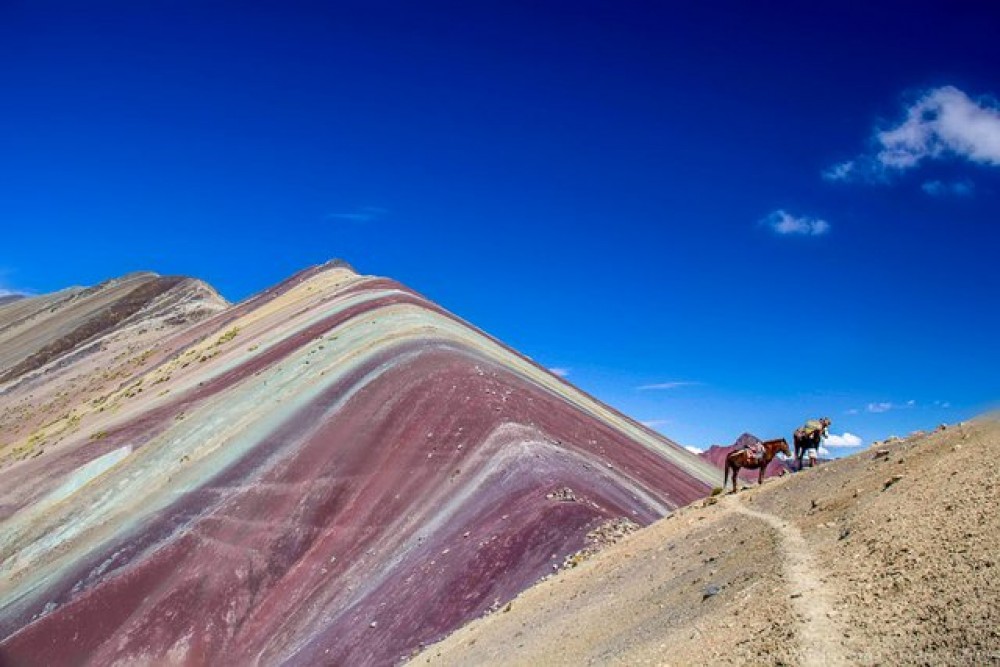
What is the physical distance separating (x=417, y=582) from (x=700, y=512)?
9084 millimetres

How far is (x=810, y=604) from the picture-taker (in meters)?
9.41

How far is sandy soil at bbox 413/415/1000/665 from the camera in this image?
26.7 feet

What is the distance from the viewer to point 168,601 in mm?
26047

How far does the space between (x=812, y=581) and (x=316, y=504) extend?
2167 cm

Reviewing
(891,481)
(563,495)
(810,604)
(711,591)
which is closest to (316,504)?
(563,495)

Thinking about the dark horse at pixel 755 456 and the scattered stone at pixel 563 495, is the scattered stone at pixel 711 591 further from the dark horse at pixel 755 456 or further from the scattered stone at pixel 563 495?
the scattered stone at pixel 563 495

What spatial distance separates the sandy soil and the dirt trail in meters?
0.02

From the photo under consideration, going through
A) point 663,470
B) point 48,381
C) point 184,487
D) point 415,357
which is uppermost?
point 48,381

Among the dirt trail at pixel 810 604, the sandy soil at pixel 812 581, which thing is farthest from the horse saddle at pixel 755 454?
the dirt trail at pixel 810 604

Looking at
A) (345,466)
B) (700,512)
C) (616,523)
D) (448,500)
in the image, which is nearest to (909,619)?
(700,512)

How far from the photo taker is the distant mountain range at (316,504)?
22141 millimetres

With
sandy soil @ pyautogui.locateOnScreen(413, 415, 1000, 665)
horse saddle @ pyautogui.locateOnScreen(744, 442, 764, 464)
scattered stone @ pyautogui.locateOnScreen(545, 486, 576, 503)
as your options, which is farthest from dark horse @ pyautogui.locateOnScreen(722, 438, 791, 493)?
scattered stone @ pyautogui.locateOnScreen(545, 486, 576, 503)

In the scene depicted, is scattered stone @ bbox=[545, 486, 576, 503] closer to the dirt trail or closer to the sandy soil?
the sandy soil

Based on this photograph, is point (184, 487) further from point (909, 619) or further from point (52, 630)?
point (909, 619)
